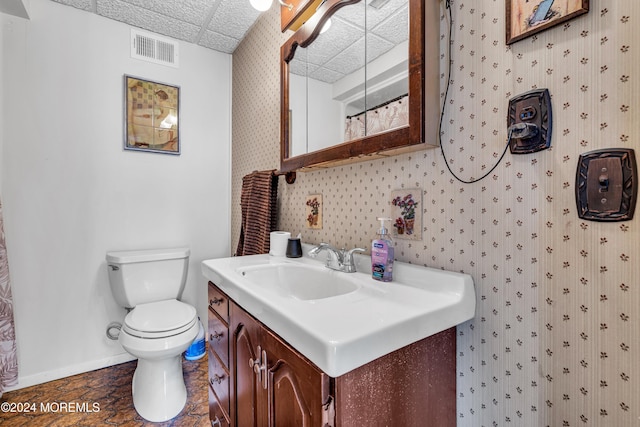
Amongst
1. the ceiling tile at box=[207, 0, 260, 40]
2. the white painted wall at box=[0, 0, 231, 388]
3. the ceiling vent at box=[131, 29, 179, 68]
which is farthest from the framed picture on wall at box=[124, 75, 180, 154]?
the ceiling tile at box=[207, 0, 260, 40]

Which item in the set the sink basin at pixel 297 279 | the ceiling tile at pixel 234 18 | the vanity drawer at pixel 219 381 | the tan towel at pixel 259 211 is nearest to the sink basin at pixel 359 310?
the sink basin at pixel 297 279

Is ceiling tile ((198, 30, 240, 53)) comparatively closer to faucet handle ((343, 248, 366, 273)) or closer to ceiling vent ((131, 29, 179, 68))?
ceiling vent ((131, 29, 179, 68))

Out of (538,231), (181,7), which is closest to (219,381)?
(538,231)

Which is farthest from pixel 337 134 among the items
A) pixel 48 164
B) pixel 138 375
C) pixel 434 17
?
pixel 48 164

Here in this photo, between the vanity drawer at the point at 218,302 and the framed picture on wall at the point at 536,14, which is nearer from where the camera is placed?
the framed picture on wall at the point at 536,14

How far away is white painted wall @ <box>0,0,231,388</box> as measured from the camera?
1.69m

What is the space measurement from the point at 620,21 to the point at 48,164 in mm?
2520

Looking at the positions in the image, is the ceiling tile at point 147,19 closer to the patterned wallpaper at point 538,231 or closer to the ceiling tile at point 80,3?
the ceiling tile at point 80,3

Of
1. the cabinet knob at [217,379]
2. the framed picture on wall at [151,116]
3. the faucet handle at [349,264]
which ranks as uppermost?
the framed picture on wall at [151,116]

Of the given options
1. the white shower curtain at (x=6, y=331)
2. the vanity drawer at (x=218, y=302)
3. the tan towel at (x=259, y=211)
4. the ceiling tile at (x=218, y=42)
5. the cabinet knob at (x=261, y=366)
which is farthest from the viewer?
the ceiling tile at (x=218, y=42)

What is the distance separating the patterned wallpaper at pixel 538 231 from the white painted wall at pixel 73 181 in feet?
6.01

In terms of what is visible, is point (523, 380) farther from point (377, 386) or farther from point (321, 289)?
point (321, 289)

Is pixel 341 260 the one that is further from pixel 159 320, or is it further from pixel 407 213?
pixel 159 320

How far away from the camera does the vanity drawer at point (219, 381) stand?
3.58 ft
